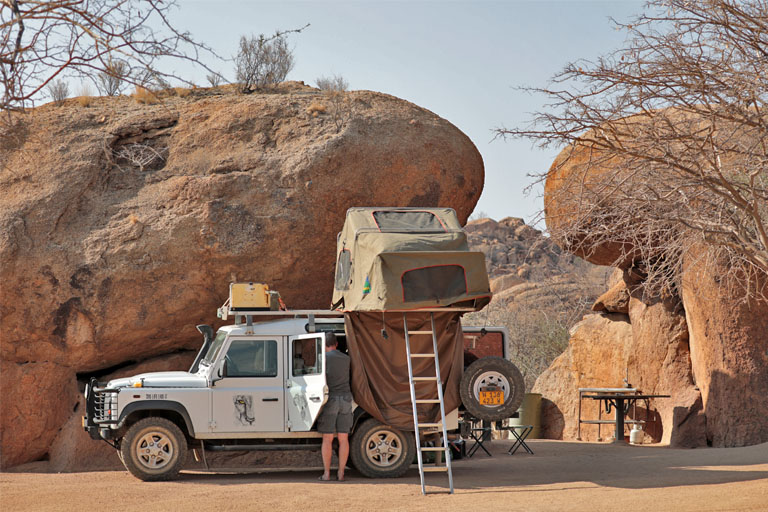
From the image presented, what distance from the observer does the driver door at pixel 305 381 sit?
1078 cm

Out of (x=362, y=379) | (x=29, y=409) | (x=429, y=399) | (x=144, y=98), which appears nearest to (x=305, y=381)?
(x=362, y=379)

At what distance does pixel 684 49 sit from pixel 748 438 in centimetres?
878

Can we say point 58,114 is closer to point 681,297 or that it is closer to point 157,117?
point 157,117

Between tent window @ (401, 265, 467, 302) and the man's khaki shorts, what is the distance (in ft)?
5.12

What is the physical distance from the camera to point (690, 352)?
1712 cm

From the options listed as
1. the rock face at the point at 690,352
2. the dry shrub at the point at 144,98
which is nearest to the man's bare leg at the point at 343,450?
the rock face at the point at 690,352

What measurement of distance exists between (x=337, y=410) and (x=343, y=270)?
84.9 inches

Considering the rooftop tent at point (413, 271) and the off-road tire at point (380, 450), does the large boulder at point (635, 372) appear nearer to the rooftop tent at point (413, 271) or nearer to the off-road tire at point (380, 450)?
the off-road tire at point (380, 450)

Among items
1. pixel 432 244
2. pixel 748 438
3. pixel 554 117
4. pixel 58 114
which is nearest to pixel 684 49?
pixel 554 117

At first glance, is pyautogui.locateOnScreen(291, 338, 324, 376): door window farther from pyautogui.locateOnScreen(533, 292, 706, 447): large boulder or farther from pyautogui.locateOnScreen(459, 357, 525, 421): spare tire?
pyautogui.locateOnScreen(533, 292, 706, 447): large boulder

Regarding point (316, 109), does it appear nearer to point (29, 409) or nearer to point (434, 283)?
point (434, 283)

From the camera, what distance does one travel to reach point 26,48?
6.29m

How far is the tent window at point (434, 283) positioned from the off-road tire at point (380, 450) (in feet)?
6.04

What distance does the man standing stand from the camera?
10656mm
